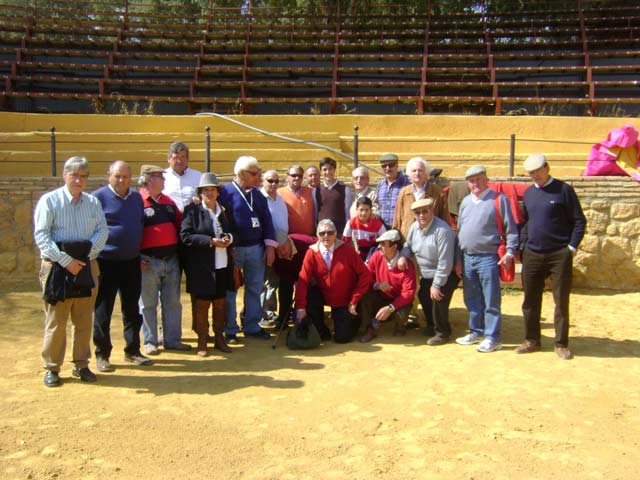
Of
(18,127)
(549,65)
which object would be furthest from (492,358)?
(549,65)

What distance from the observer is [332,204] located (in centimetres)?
690

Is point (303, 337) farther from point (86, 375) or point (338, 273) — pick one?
point (86, 375)

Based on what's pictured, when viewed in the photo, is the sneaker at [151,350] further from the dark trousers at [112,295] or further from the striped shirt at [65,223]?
the striped shirt at [65,223]

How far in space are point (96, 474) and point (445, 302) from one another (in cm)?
376

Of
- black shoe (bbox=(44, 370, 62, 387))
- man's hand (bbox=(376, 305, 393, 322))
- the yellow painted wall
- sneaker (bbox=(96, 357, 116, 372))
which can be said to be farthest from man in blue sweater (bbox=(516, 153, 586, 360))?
the yellow painted wall

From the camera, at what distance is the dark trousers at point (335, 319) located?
20.8ft

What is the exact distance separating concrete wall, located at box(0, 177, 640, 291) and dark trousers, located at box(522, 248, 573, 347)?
375 centimetres

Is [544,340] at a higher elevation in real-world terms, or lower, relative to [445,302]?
lower

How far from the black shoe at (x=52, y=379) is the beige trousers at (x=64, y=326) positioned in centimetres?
4

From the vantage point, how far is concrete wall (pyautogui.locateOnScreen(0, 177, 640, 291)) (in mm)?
9148

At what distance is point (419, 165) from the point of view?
20.7 feet

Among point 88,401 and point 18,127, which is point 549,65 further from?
point 88,401

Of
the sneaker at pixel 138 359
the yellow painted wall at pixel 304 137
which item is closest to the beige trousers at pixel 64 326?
the sneaker at pixel 138 359

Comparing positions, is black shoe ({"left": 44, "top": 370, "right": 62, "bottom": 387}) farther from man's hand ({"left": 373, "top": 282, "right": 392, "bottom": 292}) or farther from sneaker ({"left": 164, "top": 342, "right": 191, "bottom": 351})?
Result: man's hand ({"left": 373, "top": 282, "right": 392, "bottom": 292})
